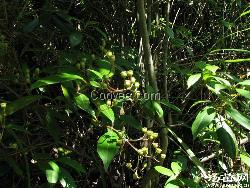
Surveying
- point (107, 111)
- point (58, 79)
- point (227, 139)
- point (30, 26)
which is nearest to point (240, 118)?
point (227, 139)

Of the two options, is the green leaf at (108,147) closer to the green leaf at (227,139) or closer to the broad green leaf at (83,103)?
the broad green leaf at (83,103)

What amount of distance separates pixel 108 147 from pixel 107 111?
3.3 inches

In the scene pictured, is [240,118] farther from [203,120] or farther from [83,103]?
[83,103]

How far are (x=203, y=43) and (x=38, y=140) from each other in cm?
81

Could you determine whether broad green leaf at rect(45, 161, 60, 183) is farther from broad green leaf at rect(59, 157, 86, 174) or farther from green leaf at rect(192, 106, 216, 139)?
green leaf at rect(192, 106, 216, 139)

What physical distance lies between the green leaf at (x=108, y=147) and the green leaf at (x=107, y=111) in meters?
0.05

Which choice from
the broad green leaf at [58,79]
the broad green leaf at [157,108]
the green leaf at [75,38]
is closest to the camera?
the broad green leaf at [58,79]

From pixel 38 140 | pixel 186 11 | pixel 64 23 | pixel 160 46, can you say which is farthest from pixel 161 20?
pixel 38 140

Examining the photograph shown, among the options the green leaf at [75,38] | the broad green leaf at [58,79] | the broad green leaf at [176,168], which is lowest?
the broad green leaf at [176,168]

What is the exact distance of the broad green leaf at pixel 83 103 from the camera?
97 cm

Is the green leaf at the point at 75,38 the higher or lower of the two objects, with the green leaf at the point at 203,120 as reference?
higher

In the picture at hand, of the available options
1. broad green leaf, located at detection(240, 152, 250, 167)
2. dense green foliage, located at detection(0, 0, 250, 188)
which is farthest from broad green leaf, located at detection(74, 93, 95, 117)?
broad green leaf, located at detection(240, 152, 250, 167)

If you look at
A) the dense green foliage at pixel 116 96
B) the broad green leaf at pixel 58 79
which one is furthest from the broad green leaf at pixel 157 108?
the broad green leaf at pixel 58 79

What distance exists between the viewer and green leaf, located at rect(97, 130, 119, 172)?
966mm
